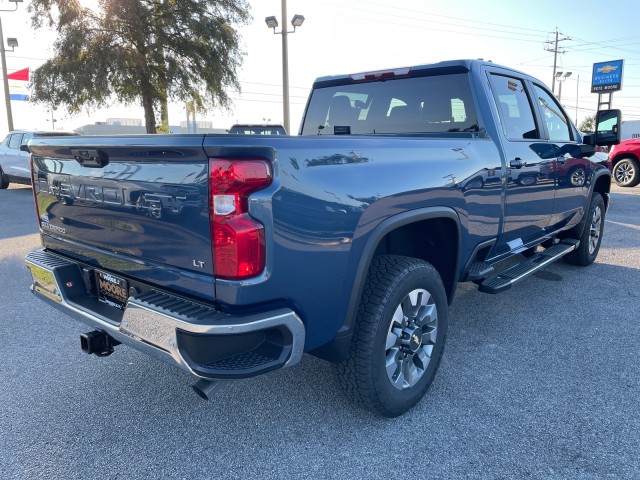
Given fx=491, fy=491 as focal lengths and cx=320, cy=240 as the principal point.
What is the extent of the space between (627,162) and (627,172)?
29 centimetres

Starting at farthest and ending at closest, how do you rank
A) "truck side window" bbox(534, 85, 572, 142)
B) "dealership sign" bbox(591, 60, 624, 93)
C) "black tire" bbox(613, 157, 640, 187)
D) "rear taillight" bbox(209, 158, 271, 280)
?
"dealership sign" bbox(591, 60, 624, 93)
"black tire" bbox(613, 157, 640, 187)
"truck side window" bbox(534, 85, 572, 142)
"rear taillight" bbox(209, 158, 271, 280)

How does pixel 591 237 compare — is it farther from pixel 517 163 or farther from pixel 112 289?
pixel 112 289

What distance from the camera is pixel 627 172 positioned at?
13703 millimetres

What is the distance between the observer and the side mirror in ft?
16.3

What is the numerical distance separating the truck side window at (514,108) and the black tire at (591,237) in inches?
72.5

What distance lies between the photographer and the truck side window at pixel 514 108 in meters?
3.65

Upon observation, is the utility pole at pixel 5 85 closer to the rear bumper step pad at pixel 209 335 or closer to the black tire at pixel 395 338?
the rear bumper step pad at pixel 209 335

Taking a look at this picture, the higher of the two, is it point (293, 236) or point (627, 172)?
point (293, 236)

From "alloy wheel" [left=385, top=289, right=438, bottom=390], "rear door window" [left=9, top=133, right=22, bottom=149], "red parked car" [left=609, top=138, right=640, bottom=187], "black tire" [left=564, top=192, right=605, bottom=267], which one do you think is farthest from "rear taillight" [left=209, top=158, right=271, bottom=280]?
"rear door window" [left=9, top=133, right=22, bottom=149]

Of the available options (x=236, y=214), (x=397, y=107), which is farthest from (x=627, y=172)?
(x=236, y=214)

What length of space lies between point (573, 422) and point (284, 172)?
2.07 metres

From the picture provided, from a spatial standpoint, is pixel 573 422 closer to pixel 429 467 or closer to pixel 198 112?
pixel 429 467

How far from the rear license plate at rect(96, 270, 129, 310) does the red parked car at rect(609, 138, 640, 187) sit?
14.2 meters

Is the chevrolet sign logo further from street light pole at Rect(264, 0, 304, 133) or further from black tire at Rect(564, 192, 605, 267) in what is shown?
black tire at Rect(564, 192, 605, 267)
